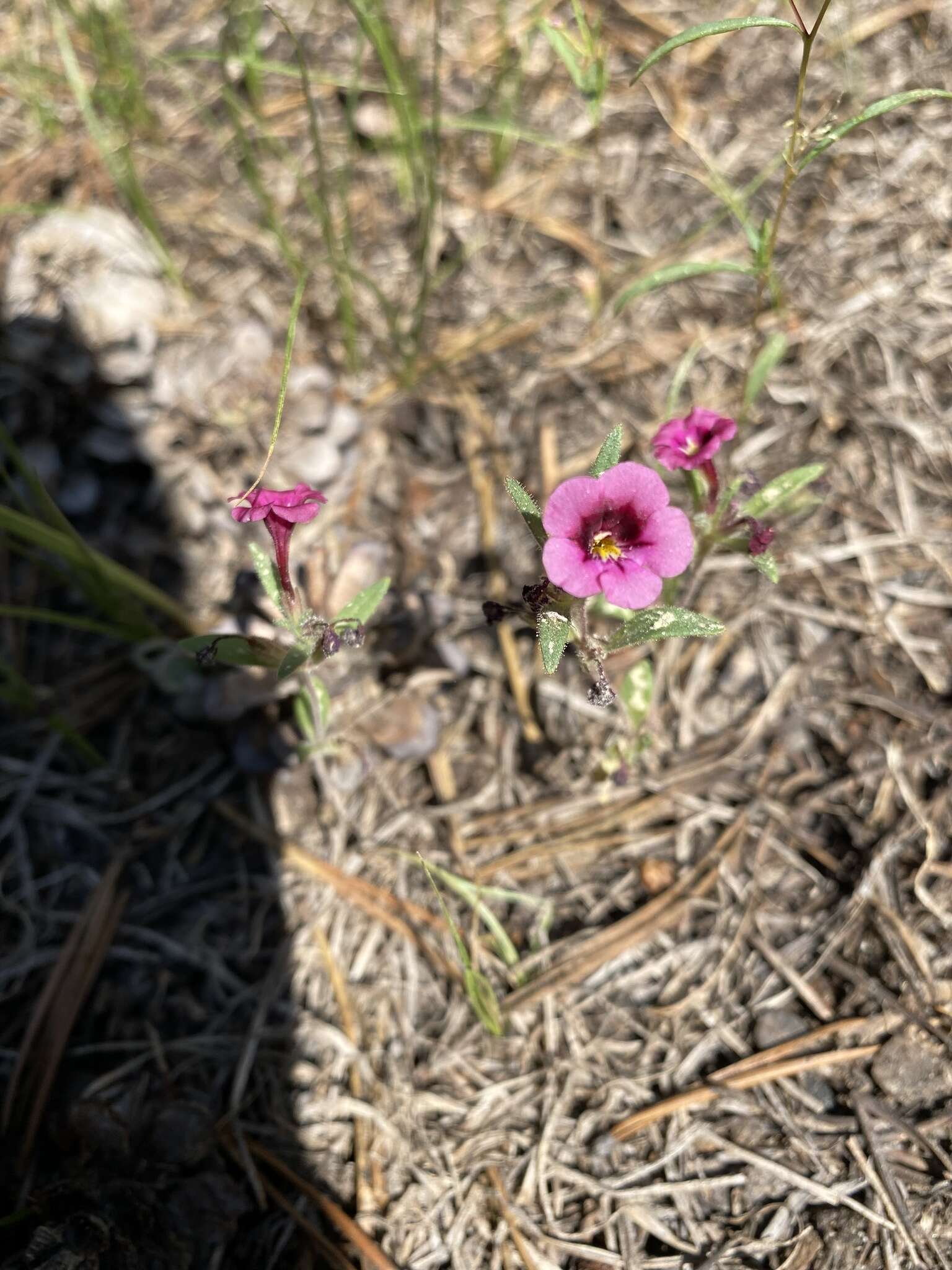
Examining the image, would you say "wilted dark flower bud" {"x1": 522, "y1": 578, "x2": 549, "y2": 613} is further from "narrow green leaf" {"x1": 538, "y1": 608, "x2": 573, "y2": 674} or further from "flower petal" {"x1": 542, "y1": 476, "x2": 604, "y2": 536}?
"flower petal" {"x1": 542, "y1": 476, "x2": 604, "y2": 536}

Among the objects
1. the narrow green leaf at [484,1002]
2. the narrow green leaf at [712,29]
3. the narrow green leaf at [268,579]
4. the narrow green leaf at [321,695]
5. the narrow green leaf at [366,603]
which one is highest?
the narrow green leaf at [712,29]

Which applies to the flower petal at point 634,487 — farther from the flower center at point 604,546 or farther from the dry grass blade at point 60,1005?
the dry grass blade at point 60,1005

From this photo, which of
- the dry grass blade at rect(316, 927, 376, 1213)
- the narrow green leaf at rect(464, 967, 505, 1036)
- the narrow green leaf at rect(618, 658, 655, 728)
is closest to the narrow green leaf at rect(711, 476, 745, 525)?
the narrow green leaf at rect(618, 658, 655, 728)

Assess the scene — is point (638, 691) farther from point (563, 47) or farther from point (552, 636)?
point (563, 47)

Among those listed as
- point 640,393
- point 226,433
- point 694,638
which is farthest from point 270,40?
point 694,638

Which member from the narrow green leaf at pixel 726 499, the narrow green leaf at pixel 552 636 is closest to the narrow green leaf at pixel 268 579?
the narrow green leaf at pixel 552 636
